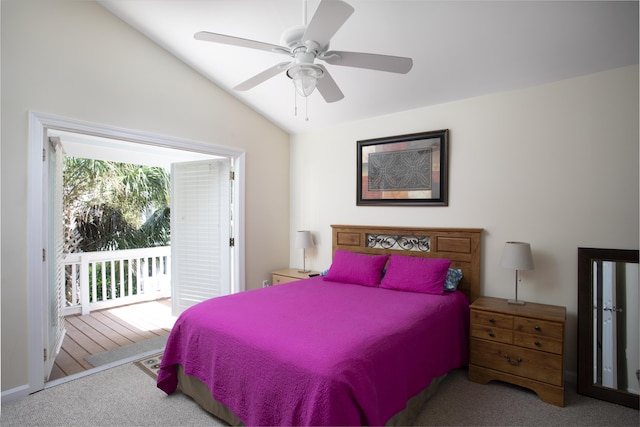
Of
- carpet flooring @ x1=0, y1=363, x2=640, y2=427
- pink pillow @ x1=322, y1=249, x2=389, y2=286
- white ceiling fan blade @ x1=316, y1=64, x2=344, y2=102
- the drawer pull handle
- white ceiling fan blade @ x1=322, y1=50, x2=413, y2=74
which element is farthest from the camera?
pink pillow @ x1=322, y1=249, x2=389, y2=286

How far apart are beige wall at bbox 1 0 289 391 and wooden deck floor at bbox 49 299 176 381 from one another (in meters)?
0.69

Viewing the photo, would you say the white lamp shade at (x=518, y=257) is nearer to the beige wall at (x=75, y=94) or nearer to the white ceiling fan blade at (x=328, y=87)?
the white ceiling fan blade at (x=328, y=87)

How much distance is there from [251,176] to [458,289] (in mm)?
2640

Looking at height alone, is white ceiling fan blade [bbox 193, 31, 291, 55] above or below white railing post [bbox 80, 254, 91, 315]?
above

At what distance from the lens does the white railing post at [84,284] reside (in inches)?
180

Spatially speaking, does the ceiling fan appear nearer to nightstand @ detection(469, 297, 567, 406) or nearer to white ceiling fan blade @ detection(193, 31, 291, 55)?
white ceiling fan blade @ detection(193, 31, 291, 55)

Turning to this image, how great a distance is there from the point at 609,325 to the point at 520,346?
68cm

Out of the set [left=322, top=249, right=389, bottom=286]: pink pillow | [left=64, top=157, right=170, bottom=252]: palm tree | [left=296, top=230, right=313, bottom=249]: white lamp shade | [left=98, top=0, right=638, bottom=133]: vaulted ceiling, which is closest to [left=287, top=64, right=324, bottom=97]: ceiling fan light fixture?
[left=98, top=0, right=638, bottom=133]: vaulted ceiling

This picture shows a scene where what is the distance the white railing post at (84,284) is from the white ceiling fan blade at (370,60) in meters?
4.58

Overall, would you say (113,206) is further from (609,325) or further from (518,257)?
(609,325)

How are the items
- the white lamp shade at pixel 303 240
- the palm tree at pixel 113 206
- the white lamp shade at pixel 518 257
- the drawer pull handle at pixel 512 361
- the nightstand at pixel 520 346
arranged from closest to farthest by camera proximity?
the nightstand at pixel 520 346 → the drawer pull handle at pixel 512 361 → the white lamp shade at pixel 518 257 → the white lamp shade at pixel 303 240 → the palm tree at pixel 113 206

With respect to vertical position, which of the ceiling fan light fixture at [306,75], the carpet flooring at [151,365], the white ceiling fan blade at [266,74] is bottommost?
the carpet flooring at [151,365]

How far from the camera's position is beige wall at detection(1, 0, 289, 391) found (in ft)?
7.93

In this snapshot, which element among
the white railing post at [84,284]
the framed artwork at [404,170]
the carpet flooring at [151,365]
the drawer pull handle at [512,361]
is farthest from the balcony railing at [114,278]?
the drawer pull handle at [512,361]
